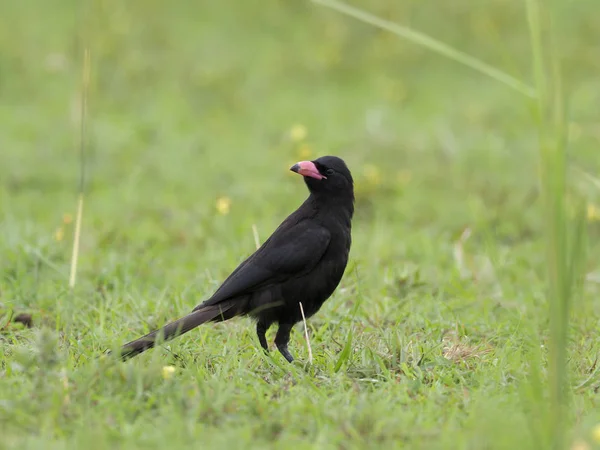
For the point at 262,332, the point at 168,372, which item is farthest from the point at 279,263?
the point at 168,372

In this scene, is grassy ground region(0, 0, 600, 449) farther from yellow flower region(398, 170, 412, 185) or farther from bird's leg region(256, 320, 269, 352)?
bird's leg region(256, 320, 269, 352)

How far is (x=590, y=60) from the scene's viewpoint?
11.8 meters

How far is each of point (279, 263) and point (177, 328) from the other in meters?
0.59

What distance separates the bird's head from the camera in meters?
4.63

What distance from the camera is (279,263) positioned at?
4395 mm

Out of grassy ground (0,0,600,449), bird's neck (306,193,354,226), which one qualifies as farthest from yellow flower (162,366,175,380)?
bird's neck (306,193,354,226)

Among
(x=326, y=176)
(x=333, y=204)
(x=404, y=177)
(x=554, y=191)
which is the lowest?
(x=404, y=177)

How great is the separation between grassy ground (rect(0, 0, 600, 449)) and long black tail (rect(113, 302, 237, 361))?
0.45 feet

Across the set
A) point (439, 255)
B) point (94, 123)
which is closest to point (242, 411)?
point (439, 255)

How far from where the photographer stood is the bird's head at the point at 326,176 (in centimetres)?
463

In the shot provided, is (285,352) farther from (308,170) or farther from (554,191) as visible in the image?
(554,191)

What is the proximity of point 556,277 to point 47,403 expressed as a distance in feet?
5.56

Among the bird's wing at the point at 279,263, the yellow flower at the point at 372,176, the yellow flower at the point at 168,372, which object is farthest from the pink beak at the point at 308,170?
the yellow flower at the point at 372,176

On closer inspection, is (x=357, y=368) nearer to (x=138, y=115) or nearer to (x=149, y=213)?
(x=149, y=213)
